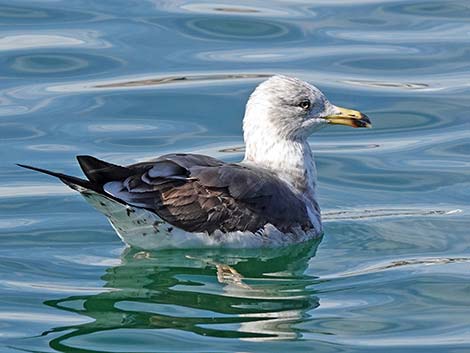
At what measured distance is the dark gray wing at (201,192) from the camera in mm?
10086

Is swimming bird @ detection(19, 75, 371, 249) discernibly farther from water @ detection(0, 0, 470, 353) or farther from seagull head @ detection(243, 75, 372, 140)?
water @ detection(0, 0, 470, 353)

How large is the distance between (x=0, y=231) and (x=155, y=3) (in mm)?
6284

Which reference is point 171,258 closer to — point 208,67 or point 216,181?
point 216,181

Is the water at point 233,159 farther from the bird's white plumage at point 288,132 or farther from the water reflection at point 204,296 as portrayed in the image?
the bird's white plumage at point 288,132

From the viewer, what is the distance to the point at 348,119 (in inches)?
452

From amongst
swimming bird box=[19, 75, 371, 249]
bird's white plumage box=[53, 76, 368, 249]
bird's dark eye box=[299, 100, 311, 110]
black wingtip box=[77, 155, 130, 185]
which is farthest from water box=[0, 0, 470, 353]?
Result: bird's dark eye box=[299, 100, 311, 110]

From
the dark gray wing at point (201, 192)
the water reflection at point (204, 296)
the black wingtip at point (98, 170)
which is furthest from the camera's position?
the dark gray wing at point (201, 192)

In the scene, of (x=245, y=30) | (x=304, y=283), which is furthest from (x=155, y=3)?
(x=304, y=283)

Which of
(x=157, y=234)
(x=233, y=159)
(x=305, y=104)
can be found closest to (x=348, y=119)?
(x=305, y=104)

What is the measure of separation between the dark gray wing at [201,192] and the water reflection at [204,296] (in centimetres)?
23

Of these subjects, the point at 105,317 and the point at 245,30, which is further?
the point at 245,30

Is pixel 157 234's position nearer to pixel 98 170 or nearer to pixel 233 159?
pixel 98 170

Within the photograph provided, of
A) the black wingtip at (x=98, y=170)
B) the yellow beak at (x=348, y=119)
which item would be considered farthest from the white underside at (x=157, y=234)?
the yellow beak at (x=348, y=119)

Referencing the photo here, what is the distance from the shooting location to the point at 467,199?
11.9m
